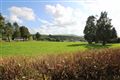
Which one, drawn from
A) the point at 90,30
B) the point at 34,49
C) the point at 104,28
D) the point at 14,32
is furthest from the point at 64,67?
the point at 14,32

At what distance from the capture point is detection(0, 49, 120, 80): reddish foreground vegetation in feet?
26.0

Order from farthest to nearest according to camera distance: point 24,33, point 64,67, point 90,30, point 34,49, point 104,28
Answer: point 24,33
point 90,30
point 104,28
point 34,49
point 64,67

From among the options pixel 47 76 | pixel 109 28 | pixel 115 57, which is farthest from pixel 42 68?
pixel 109 28

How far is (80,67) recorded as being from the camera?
8672 mm

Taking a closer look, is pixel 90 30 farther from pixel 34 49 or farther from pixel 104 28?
pixel 34 49

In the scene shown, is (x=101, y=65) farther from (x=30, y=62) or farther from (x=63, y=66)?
(x=30, y=62)

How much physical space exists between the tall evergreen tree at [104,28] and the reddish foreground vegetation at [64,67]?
65784mm

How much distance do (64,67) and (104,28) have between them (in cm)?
6801

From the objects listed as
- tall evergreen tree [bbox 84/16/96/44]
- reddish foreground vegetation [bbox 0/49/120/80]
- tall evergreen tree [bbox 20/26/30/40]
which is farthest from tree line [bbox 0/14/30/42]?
reddish foreground vegetation [bbox 0/49/120/80]

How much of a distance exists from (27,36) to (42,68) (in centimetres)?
12187

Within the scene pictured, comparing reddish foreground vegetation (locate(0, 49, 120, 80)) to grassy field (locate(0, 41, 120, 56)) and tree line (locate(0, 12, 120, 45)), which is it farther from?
tree line (locate(0, 12, 120, 45))

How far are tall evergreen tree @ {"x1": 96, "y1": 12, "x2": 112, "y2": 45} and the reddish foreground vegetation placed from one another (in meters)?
65.8

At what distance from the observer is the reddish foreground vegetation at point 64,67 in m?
7.92

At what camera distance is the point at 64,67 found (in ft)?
27.7
